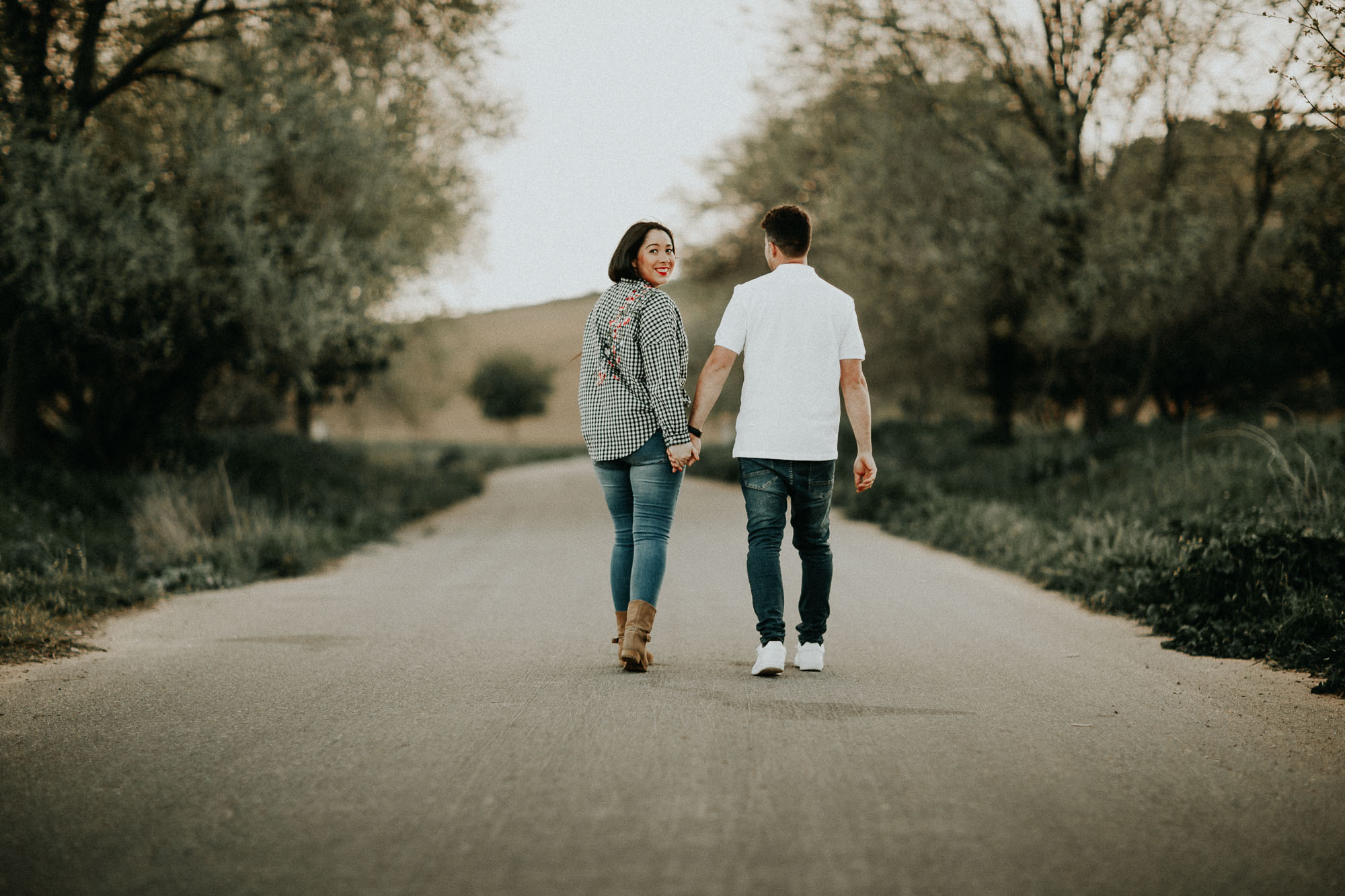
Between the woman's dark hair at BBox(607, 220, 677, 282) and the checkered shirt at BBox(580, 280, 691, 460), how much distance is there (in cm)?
7

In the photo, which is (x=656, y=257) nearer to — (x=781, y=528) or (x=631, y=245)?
(x=631, y=245)

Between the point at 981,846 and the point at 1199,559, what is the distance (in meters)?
4.41

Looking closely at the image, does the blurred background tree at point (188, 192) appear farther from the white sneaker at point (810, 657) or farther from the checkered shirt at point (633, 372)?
the white sneaker at point (810, 657)

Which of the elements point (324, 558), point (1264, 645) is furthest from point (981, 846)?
point (324, 558)

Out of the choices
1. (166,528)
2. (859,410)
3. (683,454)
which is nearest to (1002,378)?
(166,528)

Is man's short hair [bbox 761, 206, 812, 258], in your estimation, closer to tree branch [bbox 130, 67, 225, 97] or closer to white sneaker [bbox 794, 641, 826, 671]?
white sneaker [bbox 794, 641, 826, 671]

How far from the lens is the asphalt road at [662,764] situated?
2.66m

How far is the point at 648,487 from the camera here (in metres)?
4.91

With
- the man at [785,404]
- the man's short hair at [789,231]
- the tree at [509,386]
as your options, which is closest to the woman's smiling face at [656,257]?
the man at [785,404]

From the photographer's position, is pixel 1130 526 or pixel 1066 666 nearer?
pixel 1066 666

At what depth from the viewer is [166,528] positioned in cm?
884

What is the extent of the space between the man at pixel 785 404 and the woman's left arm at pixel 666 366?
99 millimetres

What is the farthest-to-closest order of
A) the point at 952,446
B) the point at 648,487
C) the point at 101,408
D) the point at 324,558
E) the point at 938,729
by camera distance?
the point at 952,446
the point at 101,408
the point at 324,558
the point at 648,487
the point at 938,729

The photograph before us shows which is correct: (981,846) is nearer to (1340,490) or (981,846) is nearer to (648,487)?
(648,487)
